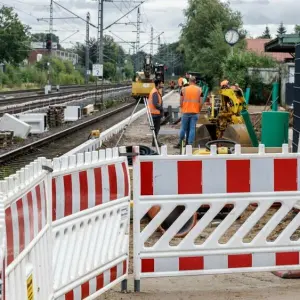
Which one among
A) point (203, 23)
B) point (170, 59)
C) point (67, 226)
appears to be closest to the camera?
point (67, 226)

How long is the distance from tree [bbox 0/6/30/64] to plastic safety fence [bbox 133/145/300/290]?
98.8 metres

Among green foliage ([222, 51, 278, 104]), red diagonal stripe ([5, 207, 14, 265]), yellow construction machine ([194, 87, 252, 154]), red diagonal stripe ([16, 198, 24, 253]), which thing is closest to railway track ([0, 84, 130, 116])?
green foliage ([222, 51, 278, 104])

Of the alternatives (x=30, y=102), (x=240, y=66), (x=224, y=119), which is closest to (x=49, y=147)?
(x=224, y=119)

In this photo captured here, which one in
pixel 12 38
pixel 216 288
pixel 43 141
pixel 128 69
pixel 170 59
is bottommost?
pixel 43 141

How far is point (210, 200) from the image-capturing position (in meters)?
6.34

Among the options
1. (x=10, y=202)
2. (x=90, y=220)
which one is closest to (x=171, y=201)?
(x=90, y=220)

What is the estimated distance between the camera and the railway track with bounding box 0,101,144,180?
17.3m

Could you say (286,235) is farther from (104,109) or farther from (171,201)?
(104,109)

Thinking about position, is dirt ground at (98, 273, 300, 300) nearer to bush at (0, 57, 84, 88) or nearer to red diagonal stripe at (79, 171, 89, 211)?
red diagonal stripe at (79, 171, 89, 211)

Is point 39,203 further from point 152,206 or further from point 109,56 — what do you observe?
point 109,56

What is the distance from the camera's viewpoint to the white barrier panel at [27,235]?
12.9ft

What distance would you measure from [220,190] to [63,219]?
1513mm

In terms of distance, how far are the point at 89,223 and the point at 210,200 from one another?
110 centimetres

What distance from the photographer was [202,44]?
73125 millimetres
